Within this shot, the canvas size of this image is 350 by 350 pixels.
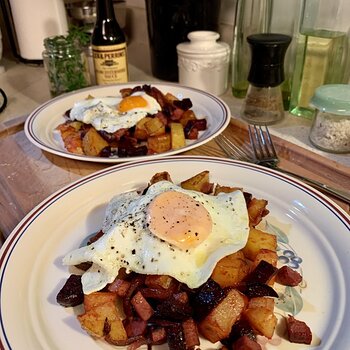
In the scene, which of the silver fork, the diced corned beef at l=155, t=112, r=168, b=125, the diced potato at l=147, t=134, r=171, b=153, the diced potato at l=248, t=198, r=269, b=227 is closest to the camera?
the diced potato at l=248, t=198, r=269, b=227

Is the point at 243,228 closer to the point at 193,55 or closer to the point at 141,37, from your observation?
the point at 193,55

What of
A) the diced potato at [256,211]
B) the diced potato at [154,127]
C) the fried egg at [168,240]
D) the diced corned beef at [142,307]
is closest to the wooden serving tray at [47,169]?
the diced potato at [154,127]

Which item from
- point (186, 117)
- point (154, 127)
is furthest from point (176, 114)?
point (154, 127)

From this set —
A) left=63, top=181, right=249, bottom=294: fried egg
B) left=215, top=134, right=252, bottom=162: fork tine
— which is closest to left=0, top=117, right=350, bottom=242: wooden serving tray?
left=215, top=134, right=252, bottom=162: fork tine

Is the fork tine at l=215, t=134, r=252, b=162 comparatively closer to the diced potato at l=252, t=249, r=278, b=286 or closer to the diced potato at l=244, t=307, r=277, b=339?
the diced potato at l=252, t=249, r=278, b=286

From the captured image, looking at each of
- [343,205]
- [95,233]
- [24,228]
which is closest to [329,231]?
[343,205]
